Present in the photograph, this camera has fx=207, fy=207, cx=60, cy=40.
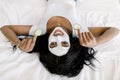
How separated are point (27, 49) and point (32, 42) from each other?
0.15ft

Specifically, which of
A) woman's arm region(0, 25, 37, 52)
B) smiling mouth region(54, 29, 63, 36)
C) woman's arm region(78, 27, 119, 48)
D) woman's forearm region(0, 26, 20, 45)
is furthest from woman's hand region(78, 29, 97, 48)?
woman's forearm region(0, 26, 20, 45)

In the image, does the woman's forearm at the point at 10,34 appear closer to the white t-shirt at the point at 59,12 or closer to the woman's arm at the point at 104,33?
the white t-shirt at the point at 59,12

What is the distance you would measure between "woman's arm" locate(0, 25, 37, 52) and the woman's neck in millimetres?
128

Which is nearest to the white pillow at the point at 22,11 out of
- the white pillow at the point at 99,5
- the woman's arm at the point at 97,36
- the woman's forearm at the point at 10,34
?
the woman's forearm at the point at 10,34

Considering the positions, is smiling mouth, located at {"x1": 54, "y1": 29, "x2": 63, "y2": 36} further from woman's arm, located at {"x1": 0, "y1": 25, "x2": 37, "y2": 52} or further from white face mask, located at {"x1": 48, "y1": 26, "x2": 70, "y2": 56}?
woman's arm, located at {"x1": 0, "y1": 25, "x2": 37, "y2": 52}

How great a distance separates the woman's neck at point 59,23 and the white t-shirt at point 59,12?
0.02 metres

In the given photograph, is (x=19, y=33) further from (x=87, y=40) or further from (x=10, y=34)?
(x=87, y=40)

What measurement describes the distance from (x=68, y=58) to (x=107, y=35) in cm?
29

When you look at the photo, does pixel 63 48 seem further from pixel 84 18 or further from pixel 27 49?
pixel 84 18

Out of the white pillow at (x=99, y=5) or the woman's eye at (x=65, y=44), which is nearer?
the woman's eye at (x=65, y=44)

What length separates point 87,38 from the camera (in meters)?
A: 1.03

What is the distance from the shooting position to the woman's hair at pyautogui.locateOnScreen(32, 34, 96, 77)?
3.30 feet

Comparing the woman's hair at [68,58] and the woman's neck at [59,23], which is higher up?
the woman's neck at [59,23]

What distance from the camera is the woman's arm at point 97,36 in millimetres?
1025
